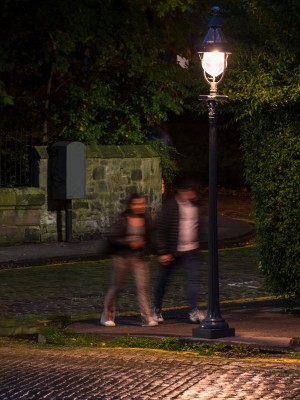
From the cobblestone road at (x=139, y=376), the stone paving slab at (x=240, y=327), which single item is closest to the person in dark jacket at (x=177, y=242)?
the stone paving slab at (x=240, y=327)

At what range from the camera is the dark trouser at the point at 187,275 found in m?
15.5

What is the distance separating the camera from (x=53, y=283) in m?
19.4

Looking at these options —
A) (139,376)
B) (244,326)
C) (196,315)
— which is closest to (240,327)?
(244,326)

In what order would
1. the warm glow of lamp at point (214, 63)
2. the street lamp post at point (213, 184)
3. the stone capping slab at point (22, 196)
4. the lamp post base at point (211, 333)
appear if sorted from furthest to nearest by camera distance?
1. the stone capping slab at point (22, 196)
2. the warm glow of lamp at point (214, 63)
3. the street lamp post at point (213, 184)
4. the lamp post base at point (211, 333)

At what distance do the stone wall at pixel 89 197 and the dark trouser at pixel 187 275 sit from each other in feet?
29.5

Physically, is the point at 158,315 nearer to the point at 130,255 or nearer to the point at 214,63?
the point at 130,255

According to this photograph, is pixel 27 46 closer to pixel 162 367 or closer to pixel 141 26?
pixel 141 26

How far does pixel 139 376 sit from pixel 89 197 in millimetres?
14237

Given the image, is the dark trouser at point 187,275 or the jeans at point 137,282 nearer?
the jeans at point 137,282

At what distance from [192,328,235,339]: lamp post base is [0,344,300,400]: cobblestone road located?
1000mm

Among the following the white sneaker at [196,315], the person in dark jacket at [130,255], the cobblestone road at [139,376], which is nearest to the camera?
the cobblestone road at [139,376]

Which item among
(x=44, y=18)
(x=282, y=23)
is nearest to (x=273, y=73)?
(x=282, y=23)

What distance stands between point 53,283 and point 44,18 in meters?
7.04

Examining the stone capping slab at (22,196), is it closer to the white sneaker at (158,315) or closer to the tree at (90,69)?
the tree at (90,69)
